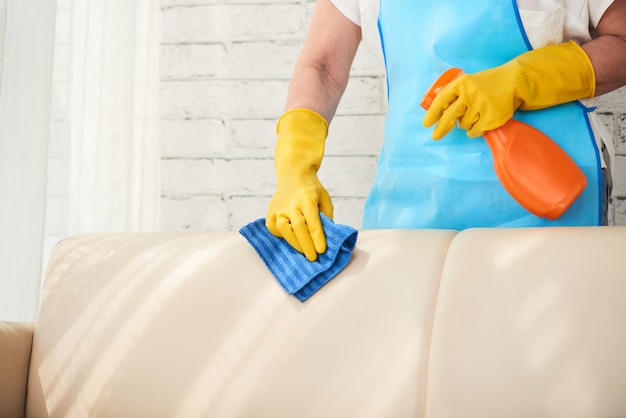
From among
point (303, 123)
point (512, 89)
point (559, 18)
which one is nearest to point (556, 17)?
point (559, 18)

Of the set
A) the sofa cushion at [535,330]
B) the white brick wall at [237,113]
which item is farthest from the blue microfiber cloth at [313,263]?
the white brick wall at [237,113]

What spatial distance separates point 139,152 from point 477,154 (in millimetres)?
1026

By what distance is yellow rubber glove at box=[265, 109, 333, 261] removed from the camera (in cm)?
117

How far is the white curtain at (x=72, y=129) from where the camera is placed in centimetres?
170

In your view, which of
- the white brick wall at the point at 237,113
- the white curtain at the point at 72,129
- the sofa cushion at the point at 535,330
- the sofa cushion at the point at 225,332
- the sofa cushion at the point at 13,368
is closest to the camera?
the sofa cushion at the point at 535,330

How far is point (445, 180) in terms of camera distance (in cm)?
127

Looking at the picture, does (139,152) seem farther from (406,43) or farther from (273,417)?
(273,417)

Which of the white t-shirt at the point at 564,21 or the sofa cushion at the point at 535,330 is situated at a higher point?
the white t-shirt at the point at 564,21

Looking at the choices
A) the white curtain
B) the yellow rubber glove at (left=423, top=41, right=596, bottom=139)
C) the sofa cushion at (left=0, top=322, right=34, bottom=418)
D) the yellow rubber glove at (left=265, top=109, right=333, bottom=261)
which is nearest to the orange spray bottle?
the yellow rubber glove at (left=423, top=41, right=596, bottom=139)

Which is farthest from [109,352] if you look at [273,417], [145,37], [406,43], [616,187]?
[616,187]

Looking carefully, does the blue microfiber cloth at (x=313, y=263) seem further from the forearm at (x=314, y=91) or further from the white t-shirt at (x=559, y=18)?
the white t-shirt at (x=559, y=18)

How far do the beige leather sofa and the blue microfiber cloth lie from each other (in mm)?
19

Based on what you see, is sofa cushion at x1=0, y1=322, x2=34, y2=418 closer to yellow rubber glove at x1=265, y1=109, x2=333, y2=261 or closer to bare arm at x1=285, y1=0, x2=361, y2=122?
yellow rubber glove at x1=265, y1=109, x2=333, y2=261

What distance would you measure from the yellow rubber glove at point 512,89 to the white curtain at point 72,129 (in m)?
0.95
